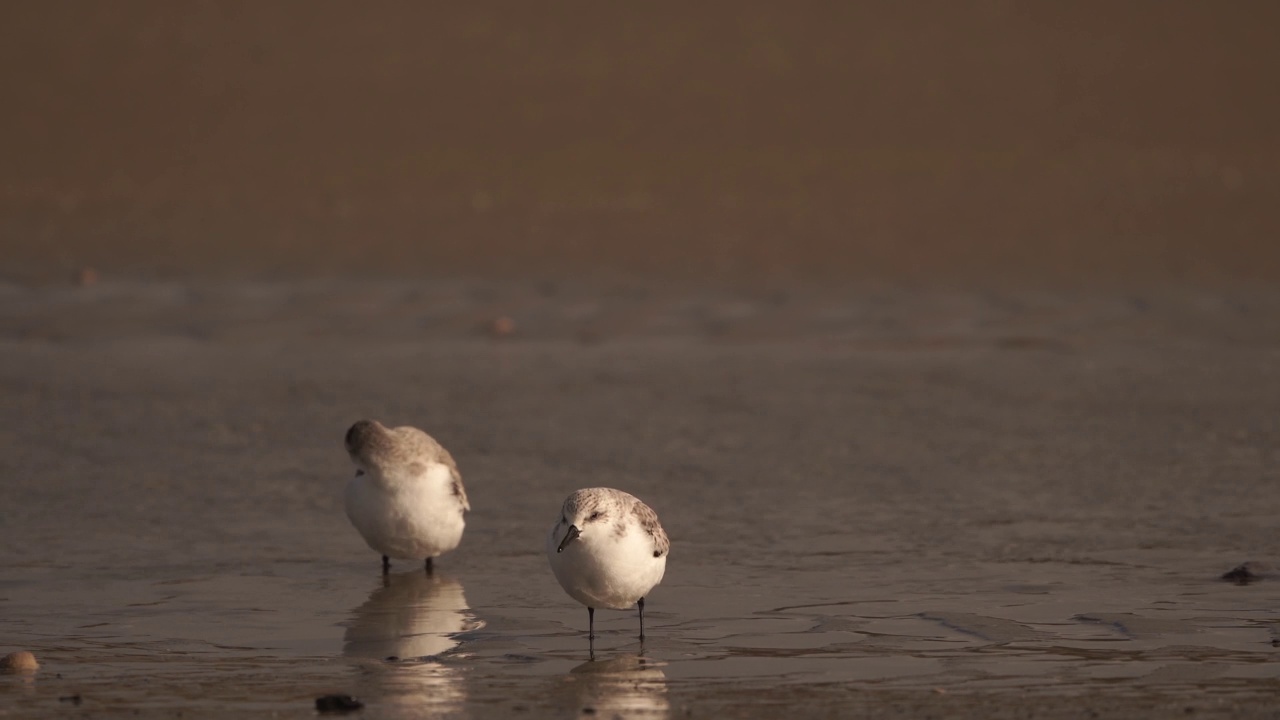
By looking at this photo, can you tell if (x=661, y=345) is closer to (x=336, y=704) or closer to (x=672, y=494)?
(x=672, y=494)

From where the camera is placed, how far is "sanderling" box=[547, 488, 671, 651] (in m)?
7.63

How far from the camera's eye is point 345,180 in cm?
2205

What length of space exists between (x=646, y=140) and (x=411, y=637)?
16.1 meters

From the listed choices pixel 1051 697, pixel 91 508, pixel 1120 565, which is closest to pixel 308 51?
pixel 91 508

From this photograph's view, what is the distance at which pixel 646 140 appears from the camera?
23.4 metres

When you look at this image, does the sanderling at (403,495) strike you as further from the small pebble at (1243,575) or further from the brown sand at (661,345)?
the small pebble at (1243,575)

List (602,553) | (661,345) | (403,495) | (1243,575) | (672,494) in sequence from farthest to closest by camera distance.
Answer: (661,345), (672,494), (403,495), (1243,575), (602,553)

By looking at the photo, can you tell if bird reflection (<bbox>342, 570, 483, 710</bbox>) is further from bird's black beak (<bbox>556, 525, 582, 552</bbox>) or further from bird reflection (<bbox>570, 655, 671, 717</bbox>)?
bird's black beak (<bbox>556, 525, 582, 552</bbox>)

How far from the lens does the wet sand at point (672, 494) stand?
704 cm

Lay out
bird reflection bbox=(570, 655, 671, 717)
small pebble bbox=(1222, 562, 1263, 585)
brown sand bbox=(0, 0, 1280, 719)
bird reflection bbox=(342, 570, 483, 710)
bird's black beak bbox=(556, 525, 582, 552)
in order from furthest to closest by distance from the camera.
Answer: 1. small pebble bbox=(1222, 562, 1263, 585)
2. bird's black beak bbox=(556, 525, 582, 552)
3. brown sand bbox=(0, 0, 1280, 719)
4. bird reflection bbox=(342, 570, 483, 710)
5. bird reflection bbox=(570, 655, 671, 717)

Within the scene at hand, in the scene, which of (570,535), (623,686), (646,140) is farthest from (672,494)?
(646,140)

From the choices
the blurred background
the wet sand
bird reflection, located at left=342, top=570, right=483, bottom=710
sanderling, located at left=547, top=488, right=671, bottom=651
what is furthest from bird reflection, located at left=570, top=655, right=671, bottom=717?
the blurred background

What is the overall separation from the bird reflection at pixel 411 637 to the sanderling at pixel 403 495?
20 cm

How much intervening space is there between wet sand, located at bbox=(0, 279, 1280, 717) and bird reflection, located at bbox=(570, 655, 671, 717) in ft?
0.07
